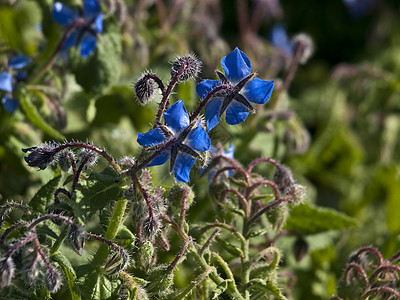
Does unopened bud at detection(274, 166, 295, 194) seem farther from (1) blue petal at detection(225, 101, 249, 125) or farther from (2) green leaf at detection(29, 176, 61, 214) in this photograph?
(2) green leaf at detection(29, 176, 61, 214)

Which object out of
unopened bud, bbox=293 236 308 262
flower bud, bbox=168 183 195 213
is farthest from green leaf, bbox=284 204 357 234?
flower bud, bbox=168 183 195 213

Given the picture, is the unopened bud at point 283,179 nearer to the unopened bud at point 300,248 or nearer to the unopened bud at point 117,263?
the unopened bud at point 300,248

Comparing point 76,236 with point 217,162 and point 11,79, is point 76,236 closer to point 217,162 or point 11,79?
point 217,162

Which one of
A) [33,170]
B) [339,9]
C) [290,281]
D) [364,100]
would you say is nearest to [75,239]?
[33,170]

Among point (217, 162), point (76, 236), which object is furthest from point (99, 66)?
point (76, 236)

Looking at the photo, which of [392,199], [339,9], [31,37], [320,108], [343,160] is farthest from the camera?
[339,9]

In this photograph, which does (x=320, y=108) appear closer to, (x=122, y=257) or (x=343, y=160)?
(x=343, y=160)
